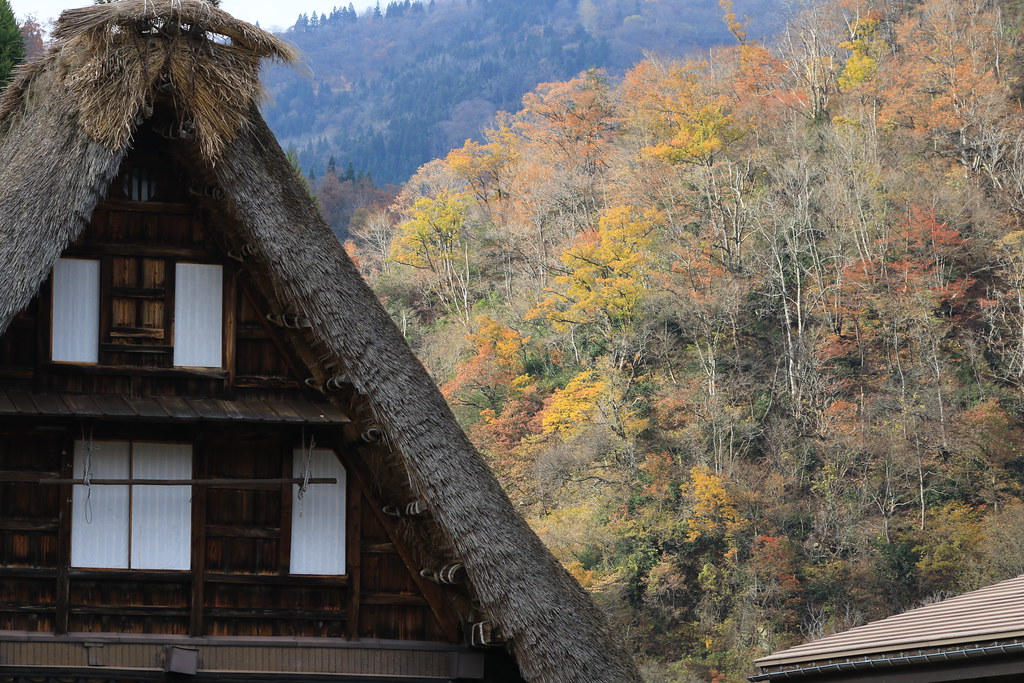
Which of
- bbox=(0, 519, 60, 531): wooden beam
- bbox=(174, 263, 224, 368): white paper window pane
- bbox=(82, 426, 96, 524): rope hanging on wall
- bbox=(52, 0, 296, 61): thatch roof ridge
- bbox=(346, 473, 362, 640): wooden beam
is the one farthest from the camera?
bbox=(174, 263, 224, 368): white paper window pane

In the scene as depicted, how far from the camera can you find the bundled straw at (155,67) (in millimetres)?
7184

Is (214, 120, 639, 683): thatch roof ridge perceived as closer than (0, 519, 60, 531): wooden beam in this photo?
Yes

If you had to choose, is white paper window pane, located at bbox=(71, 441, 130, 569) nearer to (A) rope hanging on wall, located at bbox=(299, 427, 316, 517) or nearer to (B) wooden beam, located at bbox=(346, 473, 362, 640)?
(A) rope hanging on wall, located at bbox=(299, 427, 316, 517)

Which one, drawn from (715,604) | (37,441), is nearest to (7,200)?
(37,441)

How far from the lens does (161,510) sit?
23.6ft

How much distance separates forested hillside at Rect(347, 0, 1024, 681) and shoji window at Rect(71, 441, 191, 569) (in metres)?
23.2

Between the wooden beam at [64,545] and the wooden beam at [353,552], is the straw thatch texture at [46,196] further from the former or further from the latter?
the wooden beam at [353,552]

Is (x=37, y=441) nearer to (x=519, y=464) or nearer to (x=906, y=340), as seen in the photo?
(x=519, y=464)

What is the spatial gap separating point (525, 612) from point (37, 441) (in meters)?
3.17

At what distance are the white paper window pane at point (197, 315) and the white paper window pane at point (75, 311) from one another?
0.50 m

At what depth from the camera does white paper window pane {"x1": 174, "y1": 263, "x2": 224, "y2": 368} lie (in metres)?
7.38

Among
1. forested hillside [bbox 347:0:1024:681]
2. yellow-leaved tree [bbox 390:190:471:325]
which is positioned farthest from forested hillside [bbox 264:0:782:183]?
forested hillside [bbox 347:0:1024:681]

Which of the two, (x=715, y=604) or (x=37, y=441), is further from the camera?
(x=715, y=604)

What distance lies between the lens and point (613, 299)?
39062 millimetres
